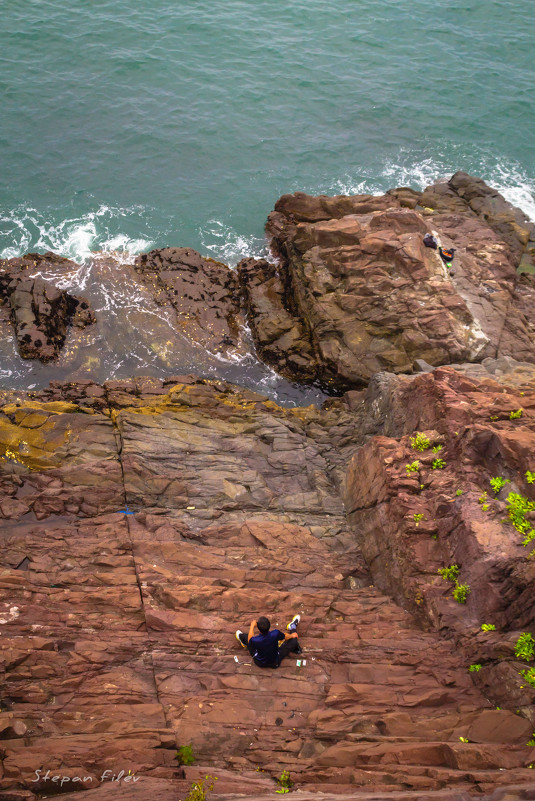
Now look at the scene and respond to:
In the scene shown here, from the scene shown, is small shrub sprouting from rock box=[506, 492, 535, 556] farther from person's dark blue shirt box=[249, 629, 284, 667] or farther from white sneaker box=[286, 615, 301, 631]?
person's dark blue shirt box=[249, 629, 284, 667]

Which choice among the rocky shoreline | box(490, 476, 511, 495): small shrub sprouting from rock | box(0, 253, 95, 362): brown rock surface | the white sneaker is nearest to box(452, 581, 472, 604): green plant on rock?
the rocky shoreline

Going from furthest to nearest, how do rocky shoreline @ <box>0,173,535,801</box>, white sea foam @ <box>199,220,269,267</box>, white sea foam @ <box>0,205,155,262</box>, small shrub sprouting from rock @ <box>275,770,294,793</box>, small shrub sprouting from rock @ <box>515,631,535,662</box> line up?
1. white sea foam @ <box>199,220,269,267</box>
2. white sea foam @ <box>0,205,155,262</box>
3. small shrub sprouting from rock @ <box>515,631,535,662</box>
4. rocky shoreline @ <box>0,173,535,801</box>
5. small shrub sprouting from rock @ <box>275,770,294,793</box>

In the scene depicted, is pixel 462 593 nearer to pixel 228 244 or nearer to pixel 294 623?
pixel 294 623

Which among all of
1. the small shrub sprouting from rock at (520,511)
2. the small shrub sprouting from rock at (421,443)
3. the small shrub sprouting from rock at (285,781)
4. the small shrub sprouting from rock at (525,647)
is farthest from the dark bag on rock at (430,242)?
the small shrub sprouting from rock at (285,781)

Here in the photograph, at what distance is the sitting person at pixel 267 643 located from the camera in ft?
46.2

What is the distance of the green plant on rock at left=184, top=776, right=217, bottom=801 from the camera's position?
10.7m

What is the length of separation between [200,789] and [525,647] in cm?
771

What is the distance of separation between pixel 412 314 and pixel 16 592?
19.5 metres

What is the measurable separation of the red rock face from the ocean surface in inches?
463

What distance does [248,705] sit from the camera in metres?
13.3

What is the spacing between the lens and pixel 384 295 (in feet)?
90.2

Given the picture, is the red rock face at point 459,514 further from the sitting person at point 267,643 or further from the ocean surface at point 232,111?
the ocean surface at point 232,111

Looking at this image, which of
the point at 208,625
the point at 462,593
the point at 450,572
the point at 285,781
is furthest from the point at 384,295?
the point at 285,781

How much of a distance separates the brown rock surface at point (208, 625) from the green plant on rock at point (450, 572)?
1604 mm
